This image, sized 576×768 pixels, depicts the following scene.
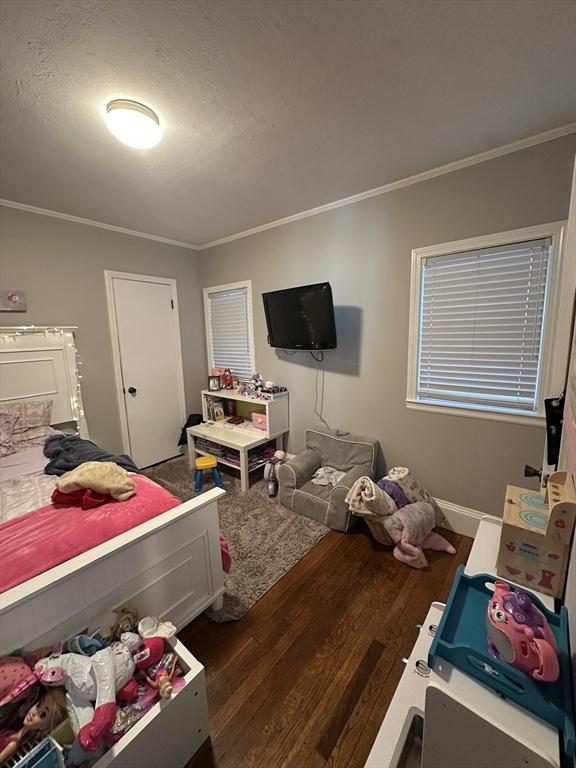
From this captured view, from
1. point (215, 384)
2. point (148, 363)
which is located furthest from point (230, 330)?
point (148, 363)

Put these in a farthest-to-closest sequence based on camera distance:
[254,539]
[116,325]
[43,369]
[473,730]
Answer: [116,325] < [43,369] < [254,539] < [473,730]

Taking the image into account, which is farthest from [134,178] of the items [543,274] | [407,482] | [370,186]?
[407,482]

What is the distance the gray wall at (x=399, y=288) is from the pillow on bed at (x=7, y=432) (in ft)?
7.49

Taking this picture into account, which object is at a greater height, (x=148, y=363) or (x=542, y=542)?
(x=148, y=363)

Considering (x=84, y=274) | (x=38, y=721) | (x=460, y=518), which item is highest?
(x=84, y=274)

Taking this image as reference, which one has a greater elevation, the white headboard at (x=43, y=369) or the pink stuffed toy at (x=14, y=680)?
the white headboard at (x=43, y=369)

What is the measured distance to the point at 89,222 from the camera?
2.87 m

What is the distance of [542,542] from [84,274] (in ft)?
12.2

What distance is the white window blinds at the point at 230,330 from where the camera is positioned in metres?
3.50

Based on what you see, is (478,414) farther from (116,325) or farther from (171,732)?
(116,325)

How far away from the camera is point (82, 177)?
208 cm

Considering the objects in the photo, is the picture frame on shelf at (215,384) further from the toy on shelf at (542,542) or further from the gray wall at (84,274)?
the toy on shelf at (542,542)

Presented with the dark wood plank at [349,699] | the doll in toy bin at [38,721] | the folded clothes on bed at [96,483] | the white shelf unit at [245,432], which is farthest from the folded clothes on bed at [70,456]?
the dark wood plank at [349,699]

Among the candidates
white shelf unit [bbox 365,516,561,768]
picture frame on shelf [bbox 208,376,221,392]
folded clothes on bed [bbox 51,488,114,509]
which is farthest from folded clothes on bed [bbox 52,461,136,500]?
picture frame on shelf [bbox 208,376,221,392]
